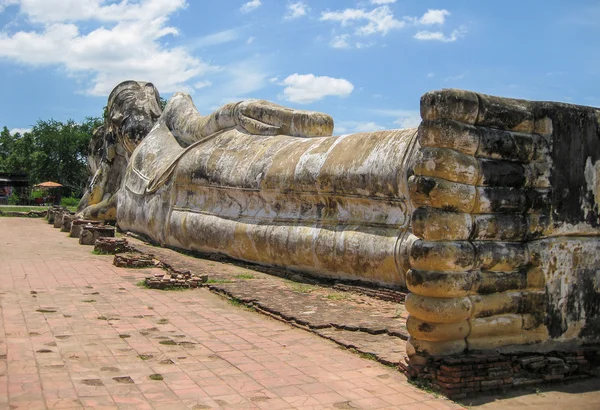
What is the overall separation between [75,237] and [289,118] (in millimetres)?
6017

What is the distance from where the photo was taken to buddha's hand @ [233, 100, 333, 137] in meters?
10.0

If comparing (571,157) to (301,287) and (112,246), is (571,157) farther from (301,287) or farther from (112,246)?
(112,246)

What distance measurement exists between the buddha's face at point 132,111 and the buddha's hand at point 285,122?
17.0 feet

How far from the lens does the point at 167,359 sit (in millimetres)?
4562

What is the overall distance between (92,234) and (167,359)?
8.15 metres

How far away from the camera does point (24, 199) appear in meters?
34.5

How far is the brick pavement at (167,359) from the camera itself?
379 cm

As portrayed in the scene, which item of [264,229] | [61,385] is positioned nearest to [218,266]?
[264,229]

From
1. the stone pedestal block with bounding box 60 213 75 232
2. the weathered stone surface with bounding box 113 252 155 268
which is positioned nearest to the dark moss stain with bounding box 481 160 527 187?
the weathered stone surface with bounding box 113 252 155 268

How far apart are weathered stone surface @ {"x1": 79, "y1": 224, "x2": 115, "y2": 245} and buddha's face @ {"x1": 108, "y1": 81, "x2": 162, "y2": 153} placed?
3101 mm

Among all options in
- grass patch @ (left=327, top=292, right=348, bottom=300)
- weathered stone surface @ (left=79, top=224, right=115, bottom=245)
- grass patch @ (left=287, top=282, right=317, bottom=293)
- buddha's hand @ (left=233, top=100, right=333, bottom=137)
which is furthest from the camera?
weathered stone surface @ (left=79, top=224, right=115, bottom=245)

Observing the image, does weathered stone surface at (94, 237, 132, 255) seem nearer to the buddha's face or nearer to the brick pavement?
the brick pavement

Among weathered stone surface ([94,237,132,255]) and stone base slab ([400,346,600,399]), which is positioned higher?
weathered stone surface ([94,237,132,255])

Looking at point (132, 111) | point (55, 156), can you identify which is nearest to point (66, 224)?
point (132, 111)
